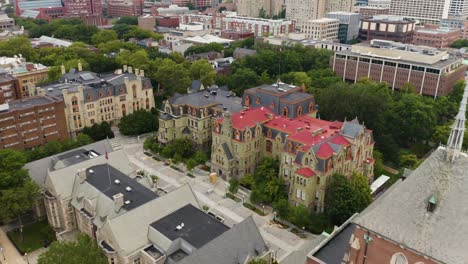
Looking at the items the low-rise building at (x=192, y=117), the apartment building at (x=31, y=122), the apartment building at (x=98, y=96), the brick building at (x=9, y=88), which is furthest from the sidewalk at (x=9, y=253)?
the brick building at (x=9, y=88)

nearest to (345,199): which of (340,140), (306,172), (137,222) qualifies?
(306,172)

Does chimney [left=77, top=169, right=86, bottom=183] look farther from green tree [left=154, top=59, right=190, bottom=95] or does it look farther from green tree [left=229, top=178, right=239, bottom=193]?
green tree [left=154, top=59, right=190, bottom=95]

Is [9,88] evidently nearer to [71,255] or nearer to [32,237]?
[32,237]

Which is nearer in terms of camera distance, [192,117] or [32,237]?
[32,237]

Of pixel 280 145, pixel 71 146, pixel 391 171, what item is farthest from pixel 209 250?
pixel 391 171

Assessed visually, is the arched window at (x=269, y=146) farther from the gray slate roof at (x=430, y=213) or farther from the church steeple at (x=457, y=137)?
the church steeple at (x=457, y=137)
